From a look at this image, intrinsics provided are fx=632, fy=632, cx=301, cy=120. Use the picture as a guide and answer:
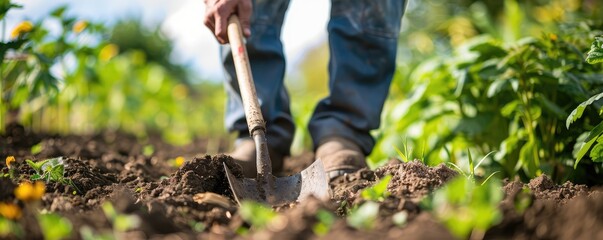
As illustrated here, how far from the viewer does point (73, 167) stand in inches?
75.0

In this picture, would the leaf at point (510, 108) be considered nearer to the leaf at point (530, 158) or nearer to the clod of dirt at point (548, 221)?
the leaf at point (530, 158)

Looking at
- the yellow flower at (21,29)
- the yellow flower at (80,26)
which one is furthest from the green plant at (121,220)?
the yellow flower at (80,26)

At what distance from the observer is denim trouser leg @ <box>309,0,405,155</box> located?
2.55 metres

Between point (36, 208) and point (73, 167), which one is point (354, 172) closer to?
point (73, 167)

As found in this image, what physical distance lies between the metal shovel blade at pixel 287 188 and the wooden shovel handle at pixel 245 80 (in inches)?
7.5

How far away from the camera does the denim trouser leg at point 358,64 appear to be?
255 cm

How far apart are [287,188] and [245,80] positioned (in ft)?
1.26

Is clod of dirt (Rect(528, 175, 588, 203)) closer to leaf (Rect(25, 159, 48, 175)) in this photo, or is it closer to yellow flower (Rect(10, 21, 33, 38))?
leaf (Rect(25, 159, 48, 175))

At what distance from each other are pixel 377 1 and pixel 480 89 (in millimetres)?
607

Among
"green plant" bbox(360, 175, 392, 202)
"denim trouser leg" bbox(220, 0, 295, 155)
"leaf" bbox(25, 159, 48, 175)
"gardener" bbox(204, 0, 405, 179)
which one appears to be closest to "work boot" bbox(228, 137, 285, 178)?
"gardener" bbox(204, 0, 405, 179)

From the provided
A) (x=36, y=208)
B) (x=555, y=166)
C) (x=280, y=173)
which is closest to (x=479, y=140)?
(x=555, y=166)

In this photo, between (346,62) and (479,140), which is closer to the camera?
(346,62)

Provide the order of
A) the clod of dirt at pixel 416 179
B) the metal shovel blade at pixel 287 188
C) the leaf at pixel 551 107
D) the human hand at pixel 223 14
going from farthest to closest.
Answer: the leaf at pixel 551 107
the human hand at pixel 223 14
the metal shovel blade at pixel 287 188
the clod of dirt at pixel 416 179

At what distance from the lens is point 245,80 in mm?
2068
